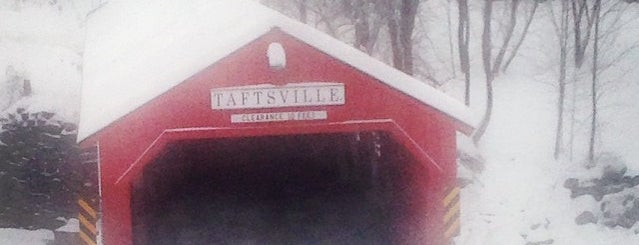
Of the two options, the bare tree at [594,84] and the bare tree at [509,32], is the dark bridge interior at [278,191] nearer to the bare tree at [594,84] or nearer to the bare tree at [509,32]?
the bare tree at [594,84]

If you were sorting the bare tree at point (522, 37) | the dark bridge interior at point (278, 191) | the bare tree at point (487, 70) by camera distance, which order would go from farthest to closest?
1. the bare tree at point (522, 37)
2. the bare tree at point (487, 70)
3. the dark bridge interior at point (278, 191)

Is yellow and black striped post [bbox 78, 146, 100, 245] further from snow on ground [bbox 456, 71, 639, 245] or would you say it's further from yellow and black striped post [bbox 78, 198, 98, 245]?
snow on ground [bbox 456, 71, 639, 245]

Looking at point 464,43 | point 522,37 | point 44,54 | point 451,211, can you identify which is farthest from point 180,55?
point 522,37

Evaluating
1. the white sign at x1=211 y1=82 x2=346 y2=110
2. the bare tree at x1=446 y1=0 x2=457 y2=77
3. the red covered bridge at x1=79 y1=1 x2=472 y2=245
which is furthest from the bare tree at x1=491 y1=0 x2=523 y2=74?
the white sign at x1=211 y1=82 x2=346 y2=110

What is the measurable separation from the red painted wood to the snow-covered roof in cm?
6

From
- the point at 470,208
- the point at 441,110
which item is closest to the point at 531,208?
the point at 470,208

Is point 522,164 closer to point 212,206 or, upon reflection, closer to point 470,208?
point 470,208

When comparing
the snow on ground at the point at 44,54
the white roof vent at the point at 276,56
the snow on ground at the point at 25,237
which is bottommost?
the snow on ground at the point at 25,237

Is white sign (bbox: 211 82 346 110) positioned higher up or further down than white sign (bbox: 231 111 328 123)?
higher up

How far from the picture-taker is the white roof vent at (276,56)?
5.54 m

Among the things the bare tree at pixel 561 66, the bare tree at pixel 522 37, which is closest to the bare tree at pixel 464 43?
the bare tree at pixel 522 37

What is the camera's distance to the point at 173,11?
9117 millimetres

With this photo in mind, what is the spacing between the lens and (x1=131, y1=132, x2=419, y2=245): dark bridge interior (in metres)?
6.98

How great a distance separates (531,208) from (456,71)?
4050 millimetres
